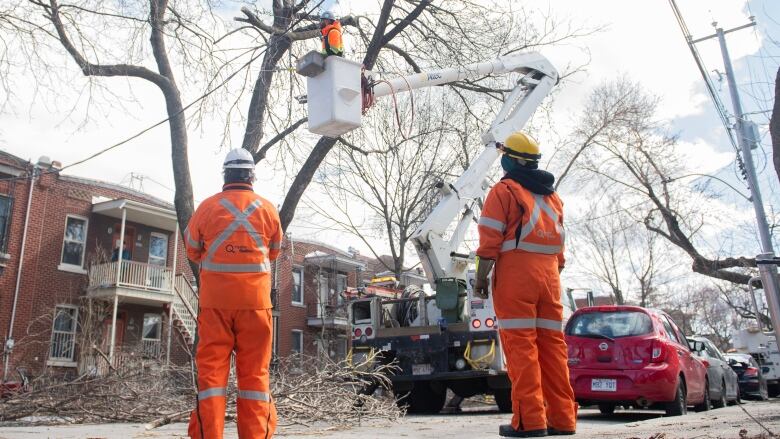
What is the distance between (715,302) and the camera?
55.5m

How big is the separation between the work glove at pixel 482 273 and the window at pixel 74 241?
19.7 meters

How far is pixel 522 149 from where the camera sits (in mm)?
4832

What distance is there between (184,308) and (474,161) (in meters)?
16.3

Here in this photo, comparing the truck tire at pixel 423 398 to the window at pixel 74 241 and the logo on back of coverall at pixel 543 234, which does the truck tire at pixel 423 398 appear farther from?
the window at pixel 74 241

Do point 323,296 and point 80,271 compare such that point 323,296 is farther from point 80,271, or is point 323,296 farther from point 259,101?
point 259,101

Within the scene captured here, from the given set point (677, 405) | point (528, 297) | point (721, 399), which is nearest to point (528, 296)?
point (528, 297)

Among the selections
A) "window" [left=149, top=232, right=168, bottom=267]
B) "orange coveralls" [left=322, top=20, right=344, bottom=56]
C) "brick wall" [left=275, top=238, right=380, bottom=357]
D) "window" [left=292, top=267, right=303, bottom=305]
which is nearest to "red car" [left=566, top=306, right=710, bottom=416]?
"orange coveralls" [left=322, top=20, right=344, bottom=56]

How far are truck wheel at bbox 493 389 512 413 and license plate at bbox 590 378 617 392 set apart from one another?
1971 millimetres

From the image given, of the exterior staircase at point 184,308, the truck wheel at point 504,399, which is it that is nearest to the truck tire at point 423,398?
the truck wheel at point 504,399

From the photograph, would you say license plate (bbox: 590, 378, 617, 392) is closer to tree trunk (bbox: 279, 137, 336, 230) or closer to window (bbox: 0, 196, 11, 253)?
tree trunk (bbox: 279, 137, 336, 230)

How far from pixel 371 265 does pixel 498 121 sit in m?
26.3

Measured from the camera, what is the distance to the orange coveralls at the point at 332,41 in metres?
6.56

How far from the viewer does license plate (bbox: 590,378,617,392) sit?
846 centimetres

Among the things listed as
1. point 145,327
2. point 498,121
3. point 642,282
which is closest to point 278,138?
point 498,121
